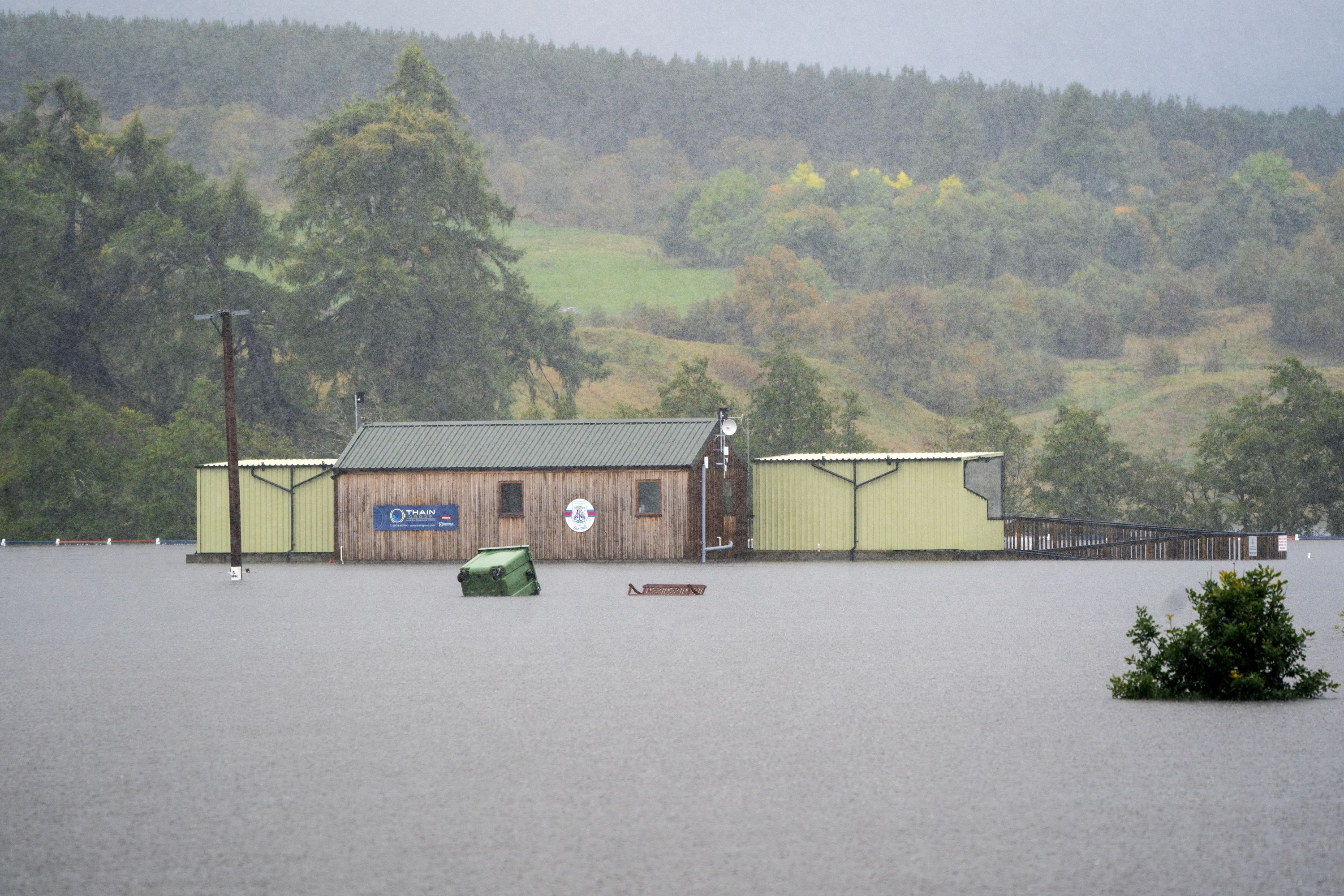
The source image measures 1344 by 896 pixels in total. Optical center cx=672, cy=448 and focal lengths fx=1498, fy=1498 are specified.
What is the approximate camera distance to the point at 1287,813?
894cm

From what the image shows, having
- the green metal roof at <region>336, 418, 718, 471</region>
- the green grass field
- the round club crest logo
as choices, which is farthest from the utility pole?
the green grass field

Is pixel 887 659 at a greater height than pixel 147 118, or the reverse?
pixel 147 118

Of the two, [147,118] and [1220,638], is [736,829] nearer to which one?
[1220,638]

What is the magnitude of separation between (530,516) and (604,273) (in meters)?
114

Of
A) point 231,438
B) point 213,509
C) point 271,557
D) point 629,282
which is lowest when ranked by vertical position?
point 271,557

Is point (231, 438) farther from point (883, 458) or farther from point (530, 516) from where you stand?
point (883, 458)

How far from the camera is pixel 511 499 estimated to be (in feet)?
140

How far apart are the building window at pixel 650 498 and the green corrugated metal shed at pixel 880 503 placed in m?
3.22

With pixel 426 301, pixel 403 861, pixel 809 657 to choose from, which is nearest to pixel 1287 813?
pixel 403 861

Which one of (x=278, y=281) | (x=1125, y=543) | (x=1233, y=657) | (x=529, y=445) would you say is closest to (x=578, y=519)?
(x=529, y=445)

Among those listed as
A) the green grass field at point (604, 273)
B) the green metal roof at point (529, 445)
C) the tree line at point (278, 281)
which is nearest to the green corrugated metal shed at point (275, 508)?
the green metal roof at point (529, 445)

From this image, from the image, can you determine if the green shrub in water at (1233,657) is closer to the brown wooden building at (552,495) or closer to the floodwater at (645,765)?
the floodwater at (645,765)

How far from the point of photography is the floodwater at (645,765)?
7801 mm

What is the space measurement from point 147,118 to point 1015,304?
95970 mm
